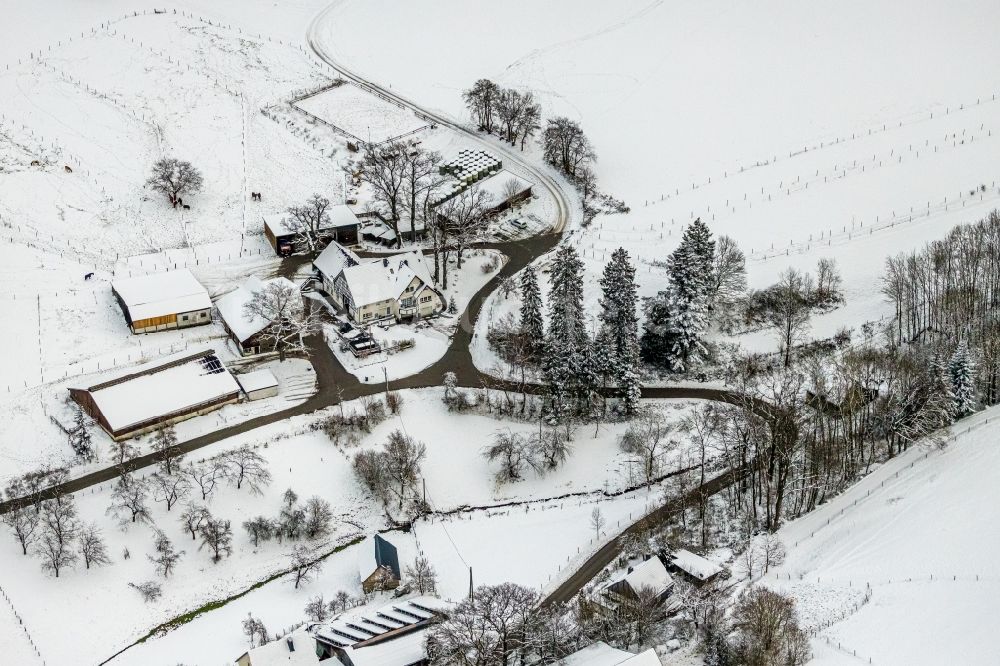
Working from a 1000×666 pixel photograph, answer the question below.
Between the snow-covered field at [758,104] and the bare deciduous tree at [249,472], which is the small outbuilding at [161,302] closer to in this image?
the bare deciduous tree at [249,472]

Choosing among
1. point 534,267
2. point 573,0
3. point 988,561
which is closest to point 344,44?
point 573,0

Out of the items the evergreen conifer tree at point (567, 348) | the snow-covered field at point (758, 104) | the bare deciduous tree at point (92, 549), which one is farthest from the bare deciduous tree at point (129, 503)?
the snow-covered field at point (758, 104)

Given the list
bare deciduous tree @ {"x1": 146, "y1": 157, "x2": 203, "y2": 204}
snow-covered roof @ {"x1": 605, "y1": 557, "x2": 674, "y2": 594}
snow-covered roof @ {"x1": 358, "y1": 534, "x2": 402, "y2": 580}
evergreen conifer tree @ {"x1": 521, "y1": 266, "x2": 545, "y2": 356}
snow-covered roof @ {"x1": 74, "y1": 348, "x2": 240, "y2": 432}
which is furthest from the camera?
bare deciduous tree @ {"x1": 146, "y1": 157, "x2": 203, "y2": 204}

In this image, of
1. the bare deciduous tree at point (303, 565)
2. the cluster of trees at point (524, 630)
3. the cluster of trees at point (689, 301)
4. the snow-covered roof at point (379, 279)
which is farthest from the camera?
the snow-covered roof at point (379, 279)

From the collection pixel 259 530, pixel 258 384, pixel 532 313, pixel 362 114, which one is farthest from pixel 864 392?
pixel 362 114

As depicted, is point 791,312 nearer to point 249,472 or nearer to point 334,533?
point 334,533

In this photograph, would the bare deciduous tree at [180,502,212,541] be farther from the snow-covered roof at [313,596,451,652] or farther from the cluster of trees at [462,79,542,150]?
the cluster of trees at [462,79,542,150]

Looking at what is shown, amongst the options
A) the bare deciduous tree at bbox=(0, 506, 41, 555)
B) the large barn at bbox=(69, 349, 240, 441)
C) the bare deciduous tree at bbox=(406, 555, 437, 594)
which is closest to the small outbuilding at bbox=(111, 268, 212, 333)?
the large barn at bbox=(69, 349, 240, 441)
